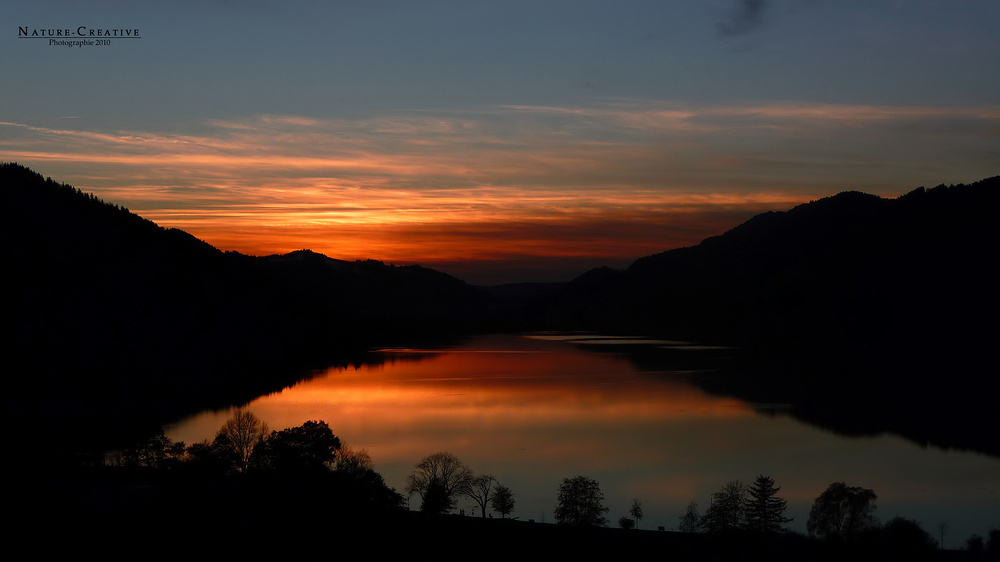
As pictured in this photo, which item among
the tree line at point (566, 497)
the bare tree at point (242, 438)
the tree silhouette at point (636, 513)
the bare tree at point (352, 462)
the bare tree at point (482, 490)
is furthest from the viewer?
the bare tree at point (242, 438)

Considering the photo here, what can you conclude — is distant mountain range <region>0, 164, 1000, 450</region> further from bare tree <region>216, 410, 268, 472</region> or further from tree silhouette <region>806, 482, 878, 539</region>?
tree silhouette <region>806, 482, 878, 539</region>

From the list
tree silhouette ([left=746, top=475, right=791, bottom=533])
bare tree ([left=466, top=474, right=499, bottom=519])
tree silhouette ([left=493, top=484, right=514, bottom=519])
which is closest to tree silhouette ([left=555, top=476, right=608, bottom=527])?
tree silhouette ([left=493, top=484, right=514, bottom=519])

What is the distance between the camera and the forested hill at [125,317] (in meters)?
99.9

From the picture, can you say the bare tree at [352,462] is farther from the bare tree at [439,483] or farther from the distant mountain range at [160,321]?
the distant mountain range at [160,321]

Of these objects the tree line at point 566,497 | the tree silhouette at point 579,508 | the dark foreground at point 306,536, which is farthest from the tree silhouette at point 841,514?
the tree silhouette at point 579,508

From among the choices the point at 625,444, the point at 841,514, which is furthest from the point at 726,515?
the point at 625,444

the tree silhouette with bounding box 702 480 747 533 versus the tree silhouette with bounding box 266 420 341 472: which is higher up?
the tree silhouette with bounding box 266 420 341 472

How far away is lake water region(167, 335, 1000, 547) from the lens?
46906 millimetres

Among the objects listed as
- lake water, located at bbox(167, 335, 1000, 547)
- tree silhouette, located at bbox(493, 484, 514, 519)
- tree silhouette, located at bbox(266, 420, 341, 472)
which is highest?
tree silhouette, located at bbox(266, 420, 341, 472)

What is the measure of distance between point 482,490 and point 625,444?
19830mm

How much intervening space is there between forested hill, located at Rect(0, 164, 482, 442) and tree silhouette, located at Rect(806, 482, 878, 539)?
67376 mm

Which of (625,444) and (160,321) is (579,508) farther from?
(160,321)

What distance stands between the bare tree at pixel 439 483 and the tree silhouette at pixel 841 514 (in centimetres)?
1894

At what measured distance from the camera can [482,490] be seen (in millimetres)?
46062
